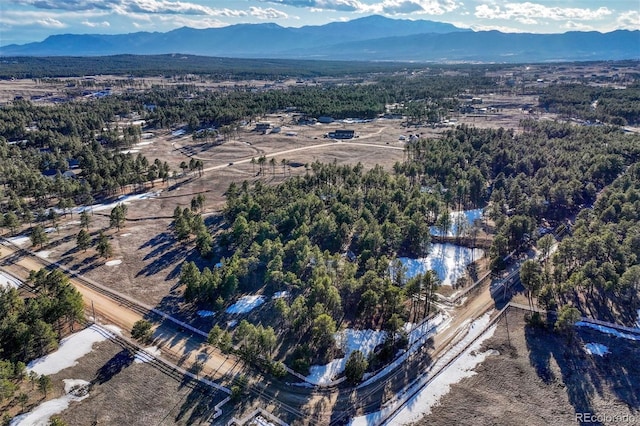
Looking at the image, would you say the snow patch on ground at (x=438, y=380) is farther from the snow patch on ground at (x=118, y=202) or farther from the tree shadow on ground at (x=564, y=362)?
the snow patch on ground at (x=118, y=202)

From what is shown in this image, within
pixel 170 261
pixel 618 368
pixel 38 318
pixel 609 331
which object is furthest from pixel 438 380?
pixel 170 261

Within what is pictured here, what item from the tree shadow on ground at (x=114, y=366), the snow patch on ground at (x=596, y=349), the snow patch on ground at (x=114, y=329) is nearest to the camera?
the tree shadow on ground at (x=114, y=366)

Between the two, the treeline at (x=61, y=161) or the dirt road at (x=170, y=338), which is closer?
the dirt road at (x=170, y=338)

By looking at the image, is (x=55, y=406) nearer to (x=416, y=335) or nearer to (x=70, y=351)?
(x=70, y=351)

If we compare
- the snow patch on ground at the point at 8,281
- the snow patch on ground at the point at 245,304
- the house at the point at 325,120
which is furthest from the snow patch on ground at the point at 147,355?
the house at the point at 325,120

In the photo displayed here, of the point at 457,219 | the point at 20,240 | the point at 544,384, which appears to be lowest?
the point at 544,384

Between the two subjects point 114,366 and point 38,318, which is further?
point 38,318

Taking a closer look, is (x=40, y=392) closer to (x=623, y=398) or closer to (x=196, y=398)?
(x=196, y=398)
